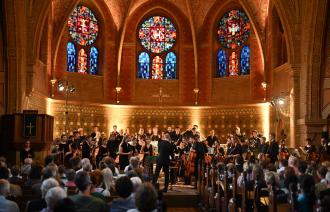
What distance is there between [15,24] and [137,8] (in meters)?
10.7

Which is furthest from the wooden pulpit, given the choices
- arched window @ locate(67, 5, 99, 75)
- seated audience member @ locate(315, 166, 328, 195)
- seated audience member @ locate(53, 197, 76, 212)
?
seated audience member @ locate(53, 197, 76, 212)

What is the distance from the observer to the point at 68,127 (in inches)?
1142

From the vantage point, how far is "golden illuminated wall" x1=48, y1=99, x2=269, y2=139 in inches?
1153

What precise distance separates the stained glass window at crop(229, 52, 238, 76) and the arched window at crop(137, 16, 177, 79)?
357 centimetres

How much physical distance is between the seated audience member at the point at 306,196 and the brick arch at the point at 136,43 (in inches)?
961

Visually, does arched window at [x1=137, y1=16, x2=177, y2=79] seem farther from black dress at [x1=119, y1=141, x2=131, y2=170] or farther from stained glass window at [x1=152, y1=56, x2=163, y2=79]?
black dress at [x1=119, y1=141, x2=131, y2=170]

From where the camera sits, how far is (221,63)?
31.8 meters

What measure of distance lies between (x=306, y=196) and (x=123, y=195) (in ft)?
8.87

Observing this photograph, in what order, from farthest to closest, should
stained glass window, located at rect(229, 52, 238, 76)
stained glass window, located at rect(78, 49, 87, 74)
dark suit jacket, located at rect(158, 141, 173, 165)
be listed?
1. stained glass window, located at rect(229, 52, 238, 76)
2. stained glass window, located at rect(78, 49, 87, 74)
3. dark suit jacket, located at rect(158, 141, 173, 165)

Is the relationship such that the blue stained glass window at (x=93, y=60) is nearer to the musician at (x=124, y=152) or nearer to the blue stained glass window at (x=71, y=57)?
the blue stained glass window at (x=71, y=57)

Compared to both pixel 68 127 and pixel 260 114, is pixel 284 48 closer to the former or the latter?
pixel 260 114

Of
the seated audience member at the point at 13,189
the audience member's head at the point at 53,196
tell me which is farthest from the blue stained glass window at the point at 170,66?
the audience member's head at the point at 53,196

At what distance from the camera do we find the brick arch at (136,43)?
3180 cm

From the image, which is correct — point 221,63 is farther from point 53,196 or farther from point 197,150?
point 53,196
